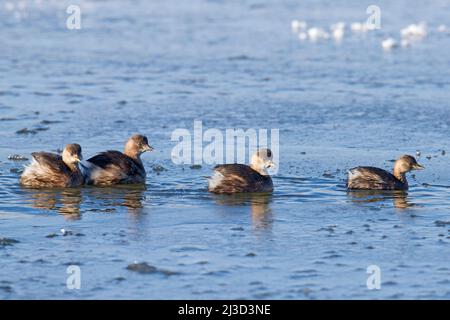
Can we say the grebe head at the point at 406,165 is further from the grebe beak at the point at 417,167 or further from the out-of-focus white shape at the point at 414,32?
the out-of-focus white shape at the point at 414,32

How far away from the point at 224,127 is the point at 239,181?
3520 millimetres

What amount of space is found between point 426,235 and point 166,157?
14.6 ft

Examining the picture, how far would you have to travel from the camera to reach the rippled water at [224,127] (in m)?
8.57

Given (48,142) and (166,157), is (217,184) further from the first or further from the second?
(48,142)

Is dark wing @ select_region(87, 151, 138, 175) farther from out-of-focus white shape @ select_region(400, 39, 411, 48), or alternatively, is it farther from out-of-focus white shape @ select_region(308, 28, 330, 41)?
out-of-focus white shape @ select_region(308, 28, 330, 41)

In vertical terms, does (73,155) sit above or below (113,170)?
above

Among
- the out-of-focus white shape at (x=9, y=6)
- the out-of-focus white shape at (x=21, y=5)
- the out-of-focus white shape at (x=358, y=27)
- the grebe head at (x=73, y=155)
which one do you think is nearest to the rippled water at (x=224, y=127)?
the out-of-focus white shape at (x=9, y=6)

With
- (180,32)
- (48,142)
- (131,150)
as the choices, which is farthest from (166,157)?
(180,32)

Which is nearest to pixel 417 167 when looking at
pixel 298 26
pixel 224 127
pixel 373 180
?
pixel 373 180

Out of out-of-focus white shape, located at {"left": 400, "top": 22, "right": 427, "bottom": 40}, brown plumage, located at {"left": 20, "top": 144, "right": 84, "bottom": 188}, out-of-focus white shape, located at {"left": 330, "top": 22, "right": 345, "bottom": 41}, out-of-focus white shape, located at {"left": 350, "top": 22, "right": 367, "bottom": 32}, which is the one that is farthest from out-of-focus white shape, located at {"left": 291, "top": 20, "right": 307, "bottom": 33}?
brown plumage, located at {"left": 20, "top": 144, "right": 84, "bottom": 188}

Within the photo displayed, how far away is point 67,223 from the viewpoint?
10031 mm

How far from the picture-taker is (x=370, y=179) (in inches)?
455

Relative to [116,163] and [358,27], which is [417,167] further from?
[358,27]
